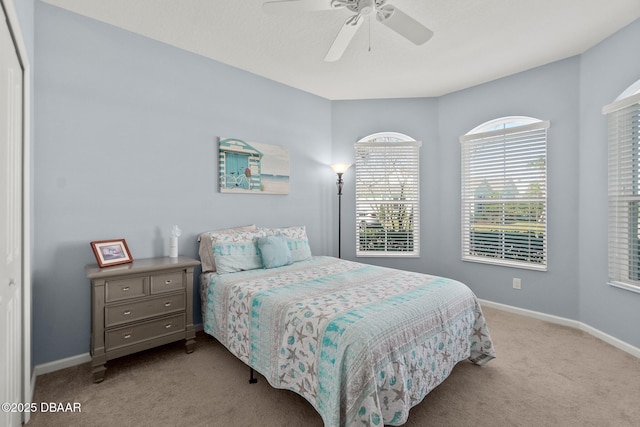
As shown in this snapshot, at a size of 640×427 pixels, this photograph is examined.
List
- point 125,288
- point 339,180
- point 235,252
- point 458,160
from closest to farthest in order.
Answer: point 125,288
point 235,252
point 458,160
point 339,180

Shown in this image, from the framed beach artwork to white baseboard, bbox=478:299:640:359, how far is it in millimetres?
3014

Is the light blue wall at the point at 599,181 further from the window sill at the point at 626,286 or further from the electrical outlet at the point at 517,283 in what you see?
the electrical outlet at the point at 517,283

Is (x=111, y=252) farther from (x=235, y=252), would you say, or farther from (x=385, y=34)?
(x=385, y=34)

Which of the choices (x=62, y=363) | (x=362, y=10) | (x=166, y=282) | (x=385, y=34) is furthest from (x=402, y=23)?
Result: (x=62, y=363)

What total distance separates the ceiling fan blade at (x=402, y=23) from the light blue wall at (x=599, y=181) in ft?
6.69

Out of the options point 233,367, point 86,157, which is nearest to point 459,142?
point 233,367

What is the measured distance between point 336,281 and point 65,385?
206 cm

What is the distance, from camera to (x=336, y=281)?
2.41m

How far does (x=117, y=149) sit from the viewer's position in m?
2.59

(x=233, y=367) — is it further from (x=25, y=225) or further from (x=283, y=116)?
(x=283, y=116)

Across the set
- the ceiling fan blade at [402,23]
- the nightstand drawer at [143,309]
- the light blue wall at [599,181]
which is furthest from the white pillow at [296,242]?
the light blue wall at [599,181]

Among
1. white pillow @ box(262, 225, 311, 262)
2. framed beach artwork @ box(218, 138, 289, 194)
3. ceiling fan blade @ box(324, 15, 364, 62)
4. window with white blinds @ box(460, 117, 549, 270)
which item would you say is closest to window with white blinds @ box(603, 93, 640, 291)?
window with white blinds @ box(460, 117, 549, 270)

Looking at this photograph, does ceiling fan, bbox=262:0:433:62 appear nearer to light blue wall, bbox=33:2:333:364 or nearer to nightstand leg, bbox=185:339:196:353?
light blue wall, bbox=33:2:333:364

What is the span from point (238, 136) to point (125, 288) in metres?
1.91
